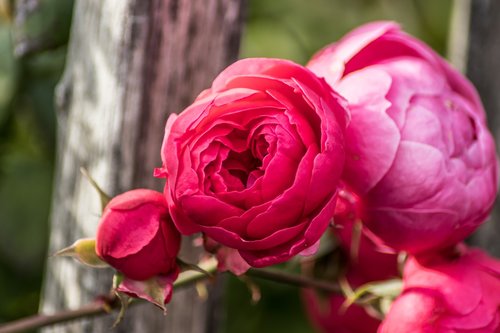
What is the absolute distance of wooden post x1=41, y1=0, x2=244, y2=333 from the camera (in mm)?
966

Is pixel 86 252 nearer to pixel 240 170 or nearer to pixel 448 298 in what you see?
pixel 240 170

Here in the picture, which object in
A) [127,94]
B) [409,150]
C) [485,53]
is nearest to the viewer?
[409,150]

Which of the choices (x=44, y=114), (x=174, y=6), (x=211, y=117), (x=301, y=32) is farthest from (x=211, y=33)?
(x=301, y=32)

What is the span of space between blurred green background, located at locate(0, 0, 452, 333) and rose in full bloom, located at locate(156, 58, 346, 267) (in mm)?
541

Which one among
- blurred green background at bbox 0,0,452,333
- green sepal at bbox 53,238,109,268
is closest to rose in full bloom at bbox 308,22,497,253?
green sepal at bbox 53,238,109,268

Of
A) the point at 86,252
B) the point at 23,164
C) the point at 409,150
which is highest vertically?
the point at 409,150

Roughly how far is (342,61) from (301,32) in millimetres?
976

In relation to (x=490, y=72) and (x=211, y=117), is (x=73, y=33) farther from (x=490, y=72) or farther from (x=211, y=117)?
(x=490, y=72)

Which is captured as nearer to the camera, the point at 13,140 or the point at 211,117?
the point at 211,117

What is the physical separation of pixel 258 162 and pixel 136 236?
0.40ft

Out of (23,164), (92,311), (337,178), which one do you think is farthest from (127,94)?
(23,164)

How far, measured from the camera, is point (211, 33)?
3.29 ft

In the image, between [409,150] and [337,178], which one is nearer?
[337,178]

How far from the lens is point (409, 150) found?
806 mm
